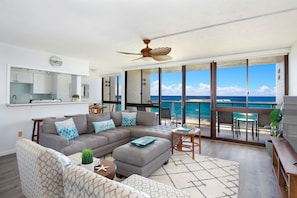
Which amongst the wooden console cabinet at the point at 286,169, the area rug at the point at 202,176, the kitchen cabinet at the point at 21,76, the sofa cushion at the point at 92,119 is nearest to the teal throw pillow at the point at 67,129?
the sofa cushion at the point at 92,119

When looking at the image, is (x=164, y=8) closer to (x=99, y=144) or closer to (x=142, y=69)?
(x=99, y=144)

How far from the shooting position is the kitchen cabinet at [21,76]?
204 inches

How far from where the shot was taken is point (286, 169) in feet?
5.59

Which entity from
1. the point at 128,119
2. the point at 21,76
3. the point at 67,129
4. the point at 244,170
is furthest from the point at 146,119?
the point at 21,76

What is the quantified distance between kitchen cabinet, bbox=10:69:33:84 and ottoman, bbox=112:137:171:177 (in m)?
4.97

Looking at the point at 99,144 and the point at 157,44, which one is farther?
the point at 157,44

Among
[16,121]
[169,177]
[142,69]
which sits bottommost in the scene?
[169,177]

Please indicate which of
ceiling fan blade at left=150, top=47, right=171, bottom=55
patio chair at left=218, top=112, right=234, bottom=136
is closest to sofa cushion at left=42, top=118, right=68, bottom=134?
ceiling fan blade at left=150, top=47, right=171, bottom=55

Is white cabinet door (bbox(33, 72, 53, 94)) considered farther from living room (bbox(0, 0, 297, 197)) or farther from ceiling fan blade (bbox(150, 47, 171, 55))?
ceiling fan blade (bbox(150, 47, 171, 55))

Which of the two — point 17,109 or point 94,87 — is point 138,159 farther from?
point 94,87

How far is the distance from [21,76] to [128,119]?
4.11 m

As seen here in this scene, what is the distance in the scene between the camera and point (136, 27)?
2.71 m

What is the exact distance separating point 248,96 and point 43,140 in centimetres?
499

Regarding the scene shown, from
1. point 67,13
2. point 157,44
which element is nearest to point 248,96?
point 157,44
